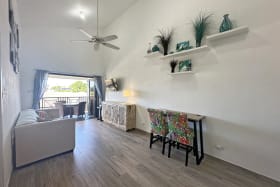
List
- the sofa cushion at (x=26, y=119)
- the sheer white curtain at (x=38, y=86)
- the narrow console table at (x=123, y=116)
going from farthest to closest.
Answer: the sheer white curtain at (x=38, y=86), the narrow console table at (x=123, y=116), the sofa cushion at (x=26, y=119)

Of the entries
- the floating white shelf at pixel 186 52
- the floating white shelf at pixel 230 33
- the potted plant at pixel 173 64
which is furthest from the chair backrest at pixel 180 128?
the floating white shelf at pixel 230 33

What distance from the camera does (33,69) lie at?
15.9 feet

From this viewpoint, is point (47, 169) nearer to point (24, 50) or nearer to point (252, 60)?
point (252, 60)

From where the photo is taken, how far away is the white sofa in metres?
2.33

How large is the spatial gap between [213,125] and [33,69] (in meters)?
6.00

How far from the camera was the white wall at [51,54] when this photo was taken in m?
4.69

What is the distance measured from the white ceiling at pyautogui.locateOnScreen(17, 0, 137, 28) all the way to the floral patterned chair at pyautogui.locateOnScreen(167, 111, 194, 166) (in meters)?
4.17

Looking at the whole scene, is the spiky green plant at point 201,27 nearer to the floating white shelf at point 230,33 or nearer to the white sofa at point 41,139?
the floating white shelf at point 230,33

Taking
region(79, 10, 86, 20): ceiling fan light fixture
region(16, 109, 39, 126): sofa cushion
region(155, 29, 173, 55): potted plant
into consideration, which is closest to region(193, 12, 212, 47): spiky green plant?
region(155, 29, 173, 55): potted plant

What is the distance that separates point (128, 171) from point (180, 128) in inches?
47.2

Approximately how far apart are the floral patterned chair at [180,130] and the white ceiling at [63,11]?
4.17m

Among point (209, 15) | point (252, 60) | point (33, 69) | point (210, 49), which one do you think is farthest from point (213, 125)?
point (33, 69)

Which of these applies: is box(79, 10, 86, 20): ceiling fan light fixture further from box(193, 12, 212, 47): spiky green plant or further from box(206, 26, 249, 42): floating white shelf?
box(206, 26, 249, 42): floating white shelf

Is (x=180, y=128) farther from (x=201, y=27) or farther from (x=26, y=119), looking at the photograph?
(x=26, y=119)
